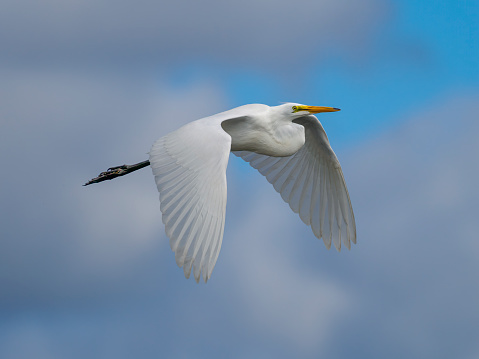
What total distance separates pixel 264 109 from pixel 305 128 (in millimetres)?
1678

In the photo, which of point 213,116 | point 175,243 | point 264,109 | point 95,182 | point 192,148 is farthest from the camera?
point 95,182

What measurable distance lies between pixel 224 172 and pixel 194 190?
0.50 metres

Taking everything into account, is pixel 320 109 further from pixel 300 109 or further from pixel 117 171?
pixel 117 171

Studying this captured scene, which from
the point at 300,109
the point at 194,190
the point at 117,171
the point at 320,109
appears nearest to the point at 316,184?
the point at 320,109

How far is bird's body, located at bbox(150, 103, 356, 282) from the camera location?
9406 millimetres

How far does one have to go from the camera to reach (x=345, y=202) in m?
14.3

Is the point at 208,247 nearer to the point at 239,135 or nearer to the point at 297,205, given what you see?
the point at 239,135

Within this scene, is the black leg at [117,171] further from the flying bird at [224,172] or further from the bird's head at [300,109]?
the bird's head at [300,109]

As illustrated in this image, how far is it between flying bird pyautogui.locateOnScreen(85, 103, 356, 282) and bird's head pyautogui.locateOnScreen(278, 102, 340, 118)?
2 cm

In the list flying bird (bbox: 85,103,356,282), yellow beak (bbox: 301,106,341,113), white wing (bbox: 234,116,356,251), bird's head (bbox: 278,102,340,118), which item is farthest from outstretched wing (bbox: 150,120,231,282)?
white wing (bbox: 234,116,356,251)

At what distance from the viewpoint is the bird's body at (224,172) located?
9406 millimetres

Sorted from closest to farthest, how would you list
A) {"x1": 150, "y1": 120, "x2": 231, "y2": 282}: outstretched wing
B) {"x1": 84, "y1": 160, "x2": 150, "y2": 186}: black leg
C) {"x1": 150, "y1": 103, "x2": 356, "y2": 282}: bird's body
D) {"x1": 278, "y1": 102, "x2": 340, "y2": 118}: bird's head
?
{"x1": 150, "y1": 120, "x2": 231, "y2": 282}: outstretched wing, {"x1": 150, "y1": 103, "x2": 356, "y2": 282}: bird's body, {"x1": 278, "y1": 102, "x2": 340, "y2": 118}: bird's head, {"x1": 84, "y1": 160, "x2": 150, "y2": 186}: black leg

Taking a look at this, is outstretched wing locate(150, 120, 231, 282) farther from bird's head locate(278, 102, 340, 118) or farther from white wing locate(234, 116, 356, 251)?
white wing locate(234, 116, 356, 251)

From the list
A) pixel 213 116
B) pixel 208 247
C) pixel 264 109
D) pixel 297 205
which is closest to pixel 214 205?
pixel 208 247
